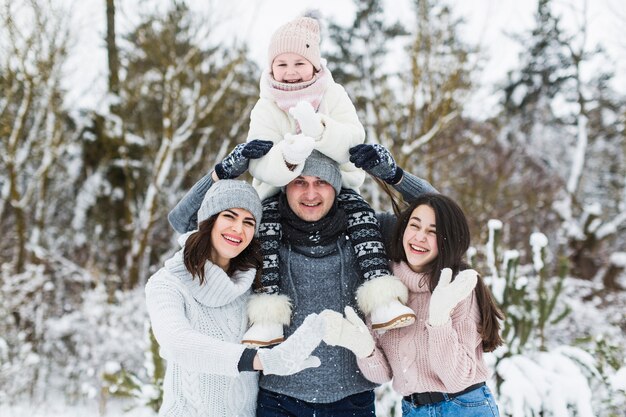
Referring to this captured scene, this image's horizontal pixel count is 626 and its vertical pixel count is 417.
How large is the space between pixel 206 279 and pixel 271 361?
1.73 ft

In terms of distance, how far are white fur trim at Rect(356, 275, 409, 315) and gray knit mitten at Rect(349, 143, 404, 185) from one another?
1.58 ft

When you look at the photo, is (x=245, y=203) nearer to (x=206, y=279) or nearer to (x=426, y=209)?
(x=206, y=279)

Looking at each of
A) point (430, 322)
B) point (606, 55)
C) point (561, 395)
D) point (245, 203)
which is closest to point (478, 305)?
point (430, 322)

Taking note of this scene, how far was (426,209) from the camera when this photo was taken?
2205mm

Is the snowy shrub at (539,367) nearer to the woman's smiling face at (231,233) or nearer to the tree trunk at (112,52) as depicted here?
the woman's smiling face at (231,233)

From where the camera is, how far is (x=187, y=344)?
5.78 ft

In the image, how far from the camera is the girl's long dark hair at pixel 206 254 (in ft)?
6.79

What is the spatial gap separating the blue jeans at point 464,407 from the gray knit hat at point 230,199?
1032 millimetres

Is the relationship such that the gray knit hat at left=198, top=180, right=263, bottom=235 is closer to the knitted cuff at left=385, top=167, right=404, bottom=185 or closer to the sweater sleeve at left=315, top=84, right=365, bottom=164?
the sweater sleeve at left=315, top=84, right=365, bottom=164

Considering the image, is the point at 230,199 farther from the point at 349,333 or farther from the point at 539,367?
the point at 539,367

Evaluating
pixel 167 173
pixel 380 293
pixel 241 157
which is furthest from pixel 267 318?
pixel 167 173

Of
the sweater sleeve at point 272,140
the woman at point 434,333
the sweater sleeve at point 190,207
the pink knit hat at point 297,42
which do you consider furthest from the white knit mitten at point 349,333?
the pink knit hat at point 297,42

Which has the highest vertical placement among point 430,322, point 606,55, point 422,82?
point 606,55

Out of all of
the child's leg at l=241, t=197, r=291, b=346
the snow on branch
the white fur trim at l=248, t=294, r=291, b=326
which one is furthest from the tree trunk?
the white fur trim at l=248, t=294, r=291, b=326
